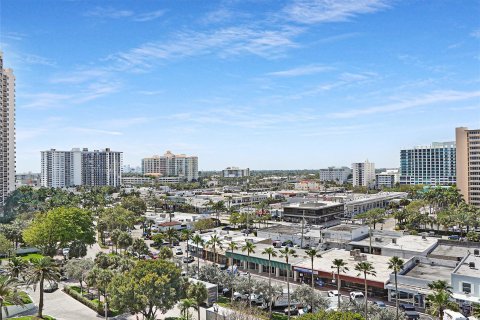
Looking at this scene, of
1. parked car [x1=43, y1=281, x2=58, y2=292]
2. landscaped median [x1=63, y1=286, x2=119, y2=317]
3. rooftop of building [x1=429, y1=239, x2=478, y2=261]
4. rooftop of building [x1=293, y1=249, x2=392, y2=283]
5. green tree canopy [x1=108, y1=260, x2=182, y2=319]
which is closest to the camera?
green tree canopy [x1=108, y1=260, x2=182, y2=319]

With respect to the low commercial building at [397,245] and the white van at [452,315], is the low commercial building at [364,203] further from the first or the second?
the white van at [452,315]

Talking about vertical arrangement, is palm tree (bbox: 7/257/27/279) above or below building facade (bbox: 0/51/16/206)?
below

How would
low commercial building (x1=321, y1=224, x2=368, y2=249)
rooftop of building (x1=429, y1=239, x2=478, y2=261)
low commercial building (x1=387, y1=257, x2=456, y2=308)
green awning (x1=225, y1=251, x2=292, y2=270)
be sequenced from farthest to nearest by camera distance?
1. low commercial building (x1=321, y1=224, x2=368, y2=249)
2. rooftop of building (x1=429, y1=239, x2=478, y2=261)
3. green awning (x1=225, y1=251, x2=292, y2=270)
4. low commercial building (x1=387, y1=257, x2=456, y2=308)

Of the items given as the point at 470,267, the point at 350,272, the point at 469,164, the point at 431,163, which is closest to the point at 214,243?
the point at 350,272

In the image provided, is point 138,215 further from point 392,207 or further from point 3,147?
point 392,207

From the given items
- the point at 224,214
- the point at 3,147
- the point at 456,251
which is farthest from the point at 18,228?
the point at 456,251

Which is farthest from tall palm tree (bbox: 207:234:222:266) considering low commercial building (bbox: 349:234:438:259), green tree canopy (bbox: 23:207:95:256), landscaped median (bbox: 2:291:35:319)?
landscaped median (bbox: 2:291:35:319)

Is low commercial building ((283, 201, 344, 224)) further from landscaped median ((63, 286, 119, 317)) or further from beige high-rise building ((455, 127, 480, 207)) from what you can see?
landscaped median ((63, 286, 119, 317))

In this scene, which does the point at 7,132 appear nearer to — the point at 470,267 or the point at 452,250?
the point at 452,250
